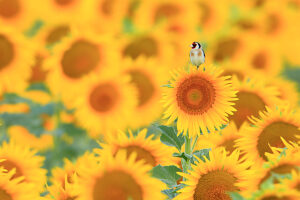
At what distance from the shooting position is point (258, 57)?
5.35 meters

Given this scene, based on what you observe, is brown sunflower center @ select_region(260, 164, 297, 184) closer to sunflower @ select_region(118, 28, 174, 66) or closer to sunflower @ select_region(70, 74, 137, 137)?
sunflower @ select_region(70, 74, 137, 137)

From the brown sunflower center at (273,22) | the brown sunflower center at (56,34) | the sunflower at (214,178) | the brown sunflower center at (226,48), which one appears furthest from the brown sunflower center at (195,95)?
the brown sunflower center at (273,22)

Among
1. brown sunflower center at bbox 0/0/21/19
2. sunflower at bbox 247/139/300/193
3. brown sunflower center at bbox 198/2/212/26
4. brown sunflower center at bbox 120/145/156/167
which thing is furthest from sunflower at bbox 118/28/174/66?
sunflower at bbox 247/139/300/193

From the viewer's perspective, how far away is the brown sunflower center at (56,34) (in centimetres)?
427

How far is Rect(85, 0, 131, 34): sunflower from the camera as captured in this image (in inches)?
193

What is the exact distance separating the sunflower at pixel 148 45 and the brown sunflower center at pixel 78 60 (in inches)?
14.8

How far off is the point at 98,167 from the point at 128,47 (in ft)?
10.1

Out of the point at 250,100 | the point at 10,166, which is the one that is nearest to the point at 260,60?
the point at 250,100

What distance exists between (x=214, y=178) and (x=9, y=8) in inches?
156

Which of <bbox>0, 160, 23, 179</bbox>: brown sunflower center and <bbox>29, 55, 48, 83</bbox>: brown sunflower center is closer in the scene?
<bbox>0, 160, 23, 179</bbox>: brown sunflower center

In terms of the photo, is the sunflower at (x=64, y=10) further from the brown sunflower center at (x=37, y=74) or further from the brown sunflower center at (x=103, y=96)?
the brown sunflower center at (x=103, y=96)

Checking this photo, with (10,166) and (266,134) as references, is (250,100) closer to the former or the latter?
(266,134)

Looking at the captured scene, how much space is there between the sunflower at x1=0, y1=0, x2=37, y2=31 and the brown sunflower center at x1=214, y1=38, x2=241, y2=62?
74.6 inches

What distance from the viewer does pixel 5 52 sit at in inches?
134
